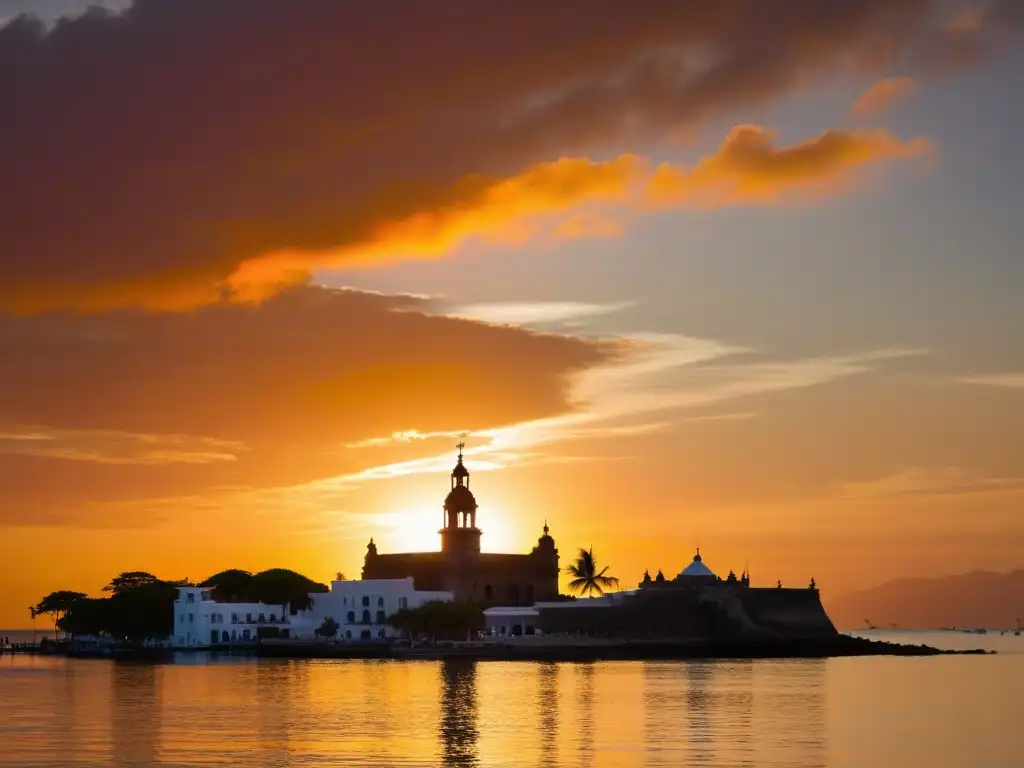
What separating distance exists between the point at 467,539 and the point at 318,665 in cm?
2683

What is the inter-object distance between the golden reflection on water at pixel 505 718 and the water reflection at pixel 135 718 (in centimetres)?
17

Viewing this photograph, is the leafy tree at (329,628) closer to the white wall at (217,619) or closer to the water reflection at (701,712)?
the white wall at (217,619)

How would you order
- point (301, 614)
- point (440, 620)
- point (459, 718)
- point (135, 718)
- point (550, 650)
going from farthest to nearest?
point (301, 614) < point (440, 620) < point (550, 650) < point (135, 718) < point (459, 718)

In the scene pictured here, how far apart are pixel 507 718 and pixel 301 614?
295 feet

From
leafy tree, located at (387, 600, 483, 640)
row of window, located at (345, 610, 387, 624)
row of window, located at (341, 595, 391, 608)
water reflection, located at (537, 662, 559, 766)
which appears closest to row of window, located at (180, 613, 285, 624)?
row of window, located at (341, 595, 391, 608)

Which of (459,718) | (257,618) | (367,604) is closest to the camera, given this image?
(459,718)

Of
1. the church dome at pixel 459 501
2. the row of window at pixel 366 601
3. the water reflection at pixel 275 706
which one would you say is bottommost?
the water reflection at pixel 275 706

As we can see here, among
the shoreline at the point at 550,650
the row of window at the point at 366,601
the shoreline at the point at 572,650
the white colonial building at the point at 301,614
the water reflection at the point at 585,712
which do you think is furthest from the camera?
the row of window at the point at 366,601

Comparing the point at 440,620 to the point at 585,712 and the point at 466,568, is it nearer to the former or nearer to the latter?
the point at 466,568

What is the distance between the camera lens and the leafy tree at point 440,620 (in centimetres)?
14900

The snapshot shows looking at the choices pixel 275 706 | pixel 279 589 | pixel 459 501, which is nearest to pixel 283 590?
pixel 279 589

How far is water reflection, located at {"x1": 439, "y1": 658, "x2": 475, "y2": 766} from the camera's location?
6178 cm

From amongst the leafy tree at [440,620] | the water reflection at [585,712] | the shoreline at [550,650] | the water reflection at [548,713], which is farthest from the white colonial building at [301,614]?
the water reflection at [548,713]

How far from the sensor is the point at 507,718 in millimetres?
76875
